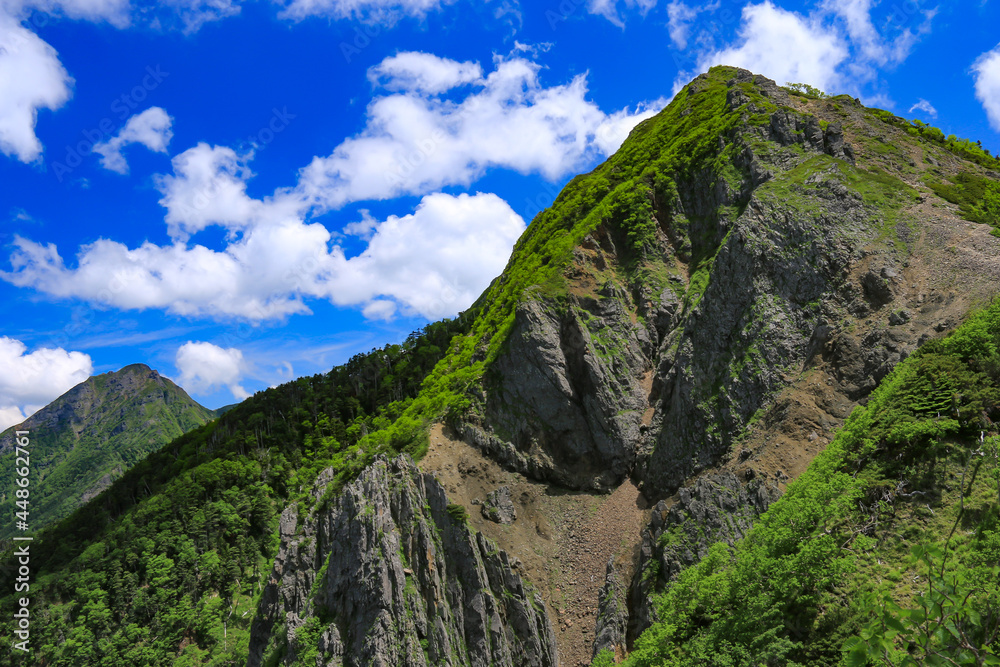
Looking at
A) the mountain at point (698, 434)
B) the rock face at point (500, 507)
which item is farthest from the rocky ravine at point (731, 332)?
the rock face at point (500, 507)

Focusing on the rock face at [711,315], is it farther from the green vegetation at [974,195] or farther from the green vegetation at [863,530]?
the green vegetation at [863,530]

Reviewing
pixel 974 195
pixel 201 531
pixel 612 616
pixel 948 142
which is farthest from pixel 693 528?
pixel 201 531

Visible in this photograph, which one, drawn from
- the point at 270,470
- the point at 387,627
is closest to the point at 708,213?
the point at 387,627

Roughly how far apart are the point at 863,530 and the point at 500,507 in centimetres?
2944

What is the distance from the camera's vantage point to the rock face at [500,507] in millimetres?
43750

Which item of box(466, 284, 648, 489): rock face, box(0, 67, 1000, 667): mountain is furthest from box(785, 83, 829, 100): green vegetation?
box(466, 284, 648, 489): rock face

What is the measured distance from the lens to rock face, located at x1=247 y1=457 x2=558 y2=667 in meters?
35.4

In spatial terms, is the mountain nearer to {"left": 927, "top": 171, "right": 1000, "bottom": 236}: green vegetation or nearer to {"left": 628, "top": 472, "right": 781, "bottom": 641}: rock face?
{"left": 628, "top": 472, "right": 781, "bottom": 641}: rock face

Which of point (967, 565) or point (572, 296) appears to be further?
point (572, 296)

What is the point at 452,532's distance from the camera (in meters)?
40.5

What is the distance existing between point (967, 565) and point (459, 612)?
32847 millimetres

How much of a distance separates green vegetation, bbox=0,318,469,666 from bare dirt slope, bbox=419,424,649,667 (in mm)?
24748

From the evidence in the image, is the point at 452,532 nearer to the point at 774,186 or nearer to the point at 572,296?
the point at 572,296

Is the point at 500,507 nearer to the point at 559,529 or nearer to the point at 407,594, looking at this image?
the point at 559,529
